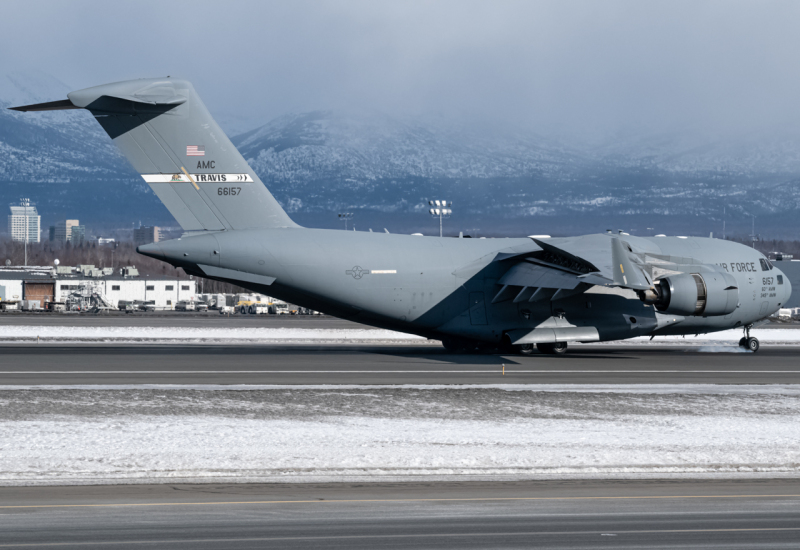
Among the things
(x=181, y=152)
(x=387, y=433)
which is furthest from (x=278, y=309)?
(x=387, y=433)

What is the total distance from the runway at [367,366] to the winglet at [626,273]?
2.50 meters

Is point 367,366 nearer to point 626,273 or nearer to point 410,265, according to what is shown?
point 410,265

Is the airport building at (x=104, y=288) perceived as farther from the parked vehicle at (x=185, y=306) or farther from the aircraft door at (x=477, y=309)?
the aircraft door at (x=477, y=309)

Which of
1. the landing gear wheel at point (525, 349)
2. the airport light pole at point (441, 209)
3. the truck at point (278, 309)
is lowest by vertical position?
the landing gear wheel at point (525, 349)

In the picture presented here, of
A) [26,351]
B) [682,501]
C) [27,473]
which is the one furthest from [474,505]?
[26,351]

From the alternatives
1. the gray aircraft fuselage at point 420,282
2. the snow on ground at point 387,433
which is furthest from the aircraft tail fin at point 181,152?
the snow on ground at point 387,433

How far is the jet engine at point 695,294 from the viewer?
2662cm

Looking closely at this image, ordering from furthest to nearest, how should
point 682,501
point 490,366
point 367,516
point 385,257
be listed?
point 385,257, point 490,366, point 682,501, point 367,516

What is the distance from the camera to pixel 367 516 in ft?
31.4

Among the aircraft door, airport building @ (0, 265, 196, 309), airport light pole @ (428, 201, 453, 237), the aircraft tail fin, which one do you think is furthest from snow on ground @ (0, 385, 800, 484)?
airport building @ (0, 265, 196, 309)

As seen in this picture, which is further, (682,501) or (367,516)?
(682,501)

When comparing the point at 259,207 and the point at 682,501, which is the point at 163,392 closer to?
the point at 259,207

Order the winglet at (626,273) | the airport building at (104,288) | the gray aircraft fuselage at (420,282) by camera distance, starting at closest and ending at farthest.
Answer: the winglet at (626,273), the gray aircraft fuselage at (420,282), the airport building at (104,288)

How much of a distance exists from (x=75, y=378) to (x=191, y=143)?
8.07 m
